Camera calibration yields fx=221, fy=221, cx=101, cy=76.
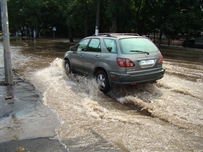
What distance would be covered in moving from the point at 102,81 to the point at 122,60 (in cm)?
103

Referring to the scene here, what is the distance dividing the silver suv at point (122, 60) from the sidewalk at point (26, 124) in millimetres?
1869

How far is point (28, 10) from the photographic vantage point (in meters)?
41.4

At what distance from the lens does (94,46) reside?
691 centimetres

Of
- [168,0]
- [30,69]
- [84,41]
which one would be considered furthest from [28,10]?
[84,41]

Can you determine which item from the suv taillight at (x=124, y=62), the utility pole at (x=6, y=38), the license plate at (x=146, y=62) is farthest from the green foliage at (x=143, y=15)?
the suv taillight at (x=124, y=62)

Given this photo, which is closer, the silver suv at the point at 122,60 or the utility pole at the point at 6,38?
the silver suv at the point at 122,60

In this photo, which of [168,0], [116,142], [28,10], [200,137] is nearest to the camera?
[116,142]

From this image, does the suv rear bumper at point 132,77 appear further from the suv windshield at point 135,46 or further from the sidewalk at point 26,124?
the sidewalk at point 26,124

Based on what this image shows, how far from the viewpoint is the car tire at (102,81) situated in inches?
245

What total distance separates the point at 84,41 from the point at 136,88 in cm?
247

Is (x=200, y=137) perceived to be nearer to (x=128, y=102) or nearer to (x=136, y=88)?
(x=128, y=102)

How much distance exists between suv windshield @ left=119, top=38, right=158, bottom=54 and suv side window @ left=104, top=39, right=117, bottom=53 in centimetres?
20

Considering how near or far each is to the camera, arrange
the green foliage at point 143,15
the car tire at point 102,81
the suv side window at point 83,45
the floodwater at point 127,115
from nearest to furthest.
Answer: the floodwater at point 127,115
the car tire at point 102,81
the suv side window at point 83,45
the green foliage at point 143,15

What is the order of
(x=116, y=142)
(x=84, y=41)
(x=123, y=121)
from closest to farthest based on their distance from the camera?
1. (x=116, y=142)
2. (x=123, y=121)
3. (x=84, y=41)
